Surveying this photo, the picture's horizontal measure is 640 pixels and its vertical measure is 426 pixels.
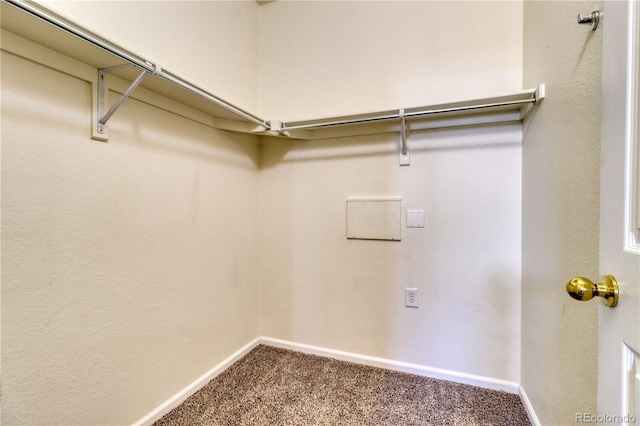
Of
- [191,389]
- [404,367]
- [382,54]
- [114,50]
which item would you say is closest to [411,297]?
[404,367]

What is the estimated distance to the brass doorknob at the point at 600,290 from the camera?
0.54 meters

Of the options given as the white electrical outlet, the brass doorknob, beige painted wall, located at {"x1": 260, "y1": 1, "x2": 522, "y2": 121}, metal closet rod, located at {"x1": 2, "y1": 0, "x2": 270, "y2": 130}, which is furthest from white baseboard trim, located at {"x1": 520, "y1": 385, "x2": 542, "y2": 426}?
metal closet rod, located at {"x1": 2, "y1": 0, "x2": 270, "y2": 130}

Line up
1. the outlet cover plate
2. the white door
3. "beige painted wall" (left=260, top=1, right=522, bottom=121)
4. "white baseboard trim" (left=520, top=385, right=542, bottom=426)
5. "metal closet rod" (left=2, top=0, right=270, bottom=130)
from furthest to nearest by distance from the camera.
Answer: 1. the outlet cover plate
2. "beige painted wall" (left=260, top=1, right=522, bottom=121)
3. "white baseboard trim" (left=520, top=385, right=542, bottom=426)
4. "metal closet rod" (left=2, top=0, right=270, bottom=130)
5. the white door

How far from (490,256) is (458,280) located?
0.77 feet

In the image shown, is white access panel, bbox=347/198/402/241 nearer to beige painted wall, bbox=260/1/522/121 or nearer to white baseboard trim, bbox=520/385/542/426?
beige painted wall, bbox=260/1/522/121

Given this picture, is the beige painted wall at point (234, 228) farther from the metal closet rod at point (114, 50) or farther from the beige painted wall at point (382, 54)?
the metal closet rod at point (114, 50)

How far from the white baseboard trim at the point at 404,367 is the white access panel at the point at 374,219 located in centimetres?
85

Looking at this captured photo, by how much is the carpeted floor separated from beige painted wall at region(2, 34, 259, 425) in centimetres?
18

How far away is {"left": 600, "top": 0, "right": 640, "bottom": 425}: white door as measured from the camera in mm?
502

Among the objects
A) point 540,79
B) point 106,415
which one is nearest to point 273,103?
point 540,79

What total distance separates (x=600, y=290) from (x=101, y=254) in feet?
5.31

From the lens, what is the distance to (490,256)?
166 centimetres

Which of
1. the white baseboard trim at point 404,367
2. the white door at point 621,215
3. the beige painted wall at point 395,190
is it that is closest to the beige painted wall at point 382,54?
the beige painted wall at point 395,190

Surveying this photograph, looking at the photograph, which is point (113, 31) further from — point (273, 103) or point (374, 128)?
point (374, 128)
